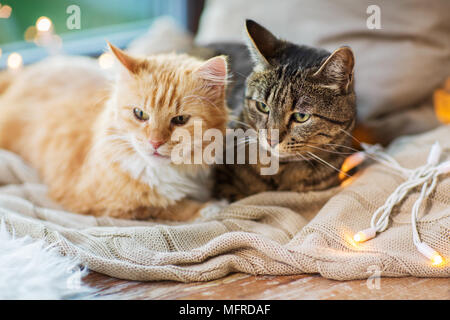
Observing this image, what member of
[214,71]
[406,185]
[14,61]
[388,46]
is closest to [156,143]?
[214,71]

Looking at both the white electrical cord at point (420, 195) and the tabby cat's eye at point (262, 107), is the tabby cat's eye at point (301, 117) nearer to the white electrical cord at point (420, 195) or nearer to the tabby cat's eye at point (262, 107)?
the tabby cat's eye at point (262, 107)

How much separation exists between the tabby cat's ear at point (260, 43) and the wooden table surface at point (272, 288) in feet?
2.19

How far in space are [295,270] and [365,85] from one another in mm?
1038

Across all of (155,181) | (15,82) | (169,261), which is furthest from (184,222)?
(15,82)

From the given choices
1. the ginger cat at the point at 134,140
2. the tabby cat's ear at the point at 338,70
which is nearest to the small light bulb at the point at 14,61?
the ginger cat at the point at 134,140

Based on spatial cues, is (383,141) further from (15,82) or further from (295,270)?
(15,82)

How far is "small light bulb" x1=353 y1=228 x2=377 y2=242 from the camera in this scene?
1.09 m

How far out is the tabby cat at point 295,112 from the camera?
1175 mm

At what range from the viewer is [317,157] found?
49.2 inches

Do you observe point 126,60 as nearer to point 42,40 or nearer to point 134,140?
point 134,140

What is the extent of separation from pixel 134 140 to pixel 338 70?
0.64 m

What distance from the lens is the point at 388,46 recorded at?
5.62 feet
